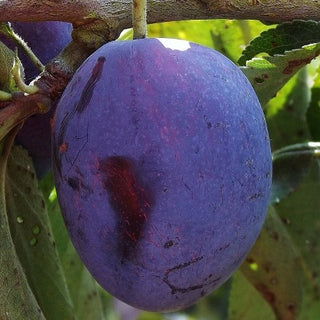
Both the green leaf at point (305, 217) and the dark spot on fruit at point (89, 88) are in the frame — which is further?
the green leaf at point (305, 217)

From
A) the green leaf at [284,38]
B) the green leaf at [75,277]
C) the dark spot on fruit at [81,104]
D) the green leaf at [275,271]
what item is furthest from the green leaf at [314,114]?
the dark spot on fruit at [81,104]

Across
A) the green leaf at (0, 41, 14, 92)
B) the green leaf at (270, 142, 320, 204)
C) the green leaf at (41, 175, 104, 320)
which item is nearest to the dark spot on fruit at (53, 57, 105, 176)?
the green leaf at (0, 41, 14, 92)

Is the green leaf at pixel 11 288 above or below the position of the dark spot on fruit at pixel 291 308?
above

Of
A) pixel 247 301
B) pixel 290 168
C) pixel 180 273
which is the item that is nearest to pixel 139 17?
pixel 180 273

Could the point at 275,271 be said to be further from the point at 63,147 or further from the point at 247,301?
the point at 63,147

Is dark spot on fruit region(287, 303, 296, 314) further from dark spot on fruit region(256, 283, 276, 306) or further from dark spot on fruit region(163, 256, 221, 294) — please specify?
dark spot on fruit region(163, 256, 221, 294)

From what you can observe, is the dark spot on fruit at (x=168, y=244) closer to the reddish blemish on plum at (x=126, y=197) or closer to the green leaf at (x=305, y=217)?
the reddish blemish on plum at (x=126, y=197)

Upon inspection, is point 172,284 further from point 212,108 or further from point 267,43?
point 267,43
